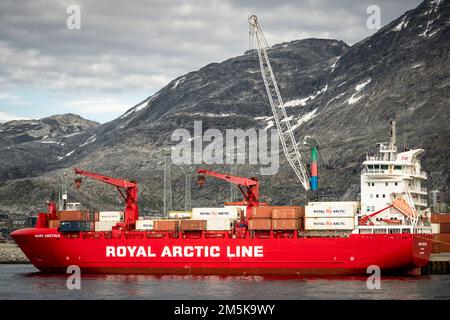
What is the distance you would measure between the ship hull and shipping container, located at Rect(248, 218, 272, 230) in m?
1.22

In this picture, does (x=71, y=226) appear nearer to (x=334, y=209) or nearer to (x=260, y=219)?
(x=260, y=219)

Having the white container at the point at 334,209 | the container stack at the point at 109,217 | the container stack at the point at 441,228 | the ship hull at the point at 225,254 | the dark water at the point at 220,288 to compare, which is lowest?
the dark water at the point at 220,288

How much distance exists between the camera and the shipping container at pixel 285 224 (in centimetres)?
8056

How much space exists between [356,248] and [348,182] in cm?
10825

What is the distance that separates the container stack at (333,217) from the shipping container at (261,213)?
4.16 m

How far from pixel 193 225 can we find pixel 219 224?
2.72m

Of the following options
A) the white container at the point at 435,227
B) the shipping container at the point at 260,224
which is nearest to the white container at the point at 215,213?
the shipping container at the point at 260,224

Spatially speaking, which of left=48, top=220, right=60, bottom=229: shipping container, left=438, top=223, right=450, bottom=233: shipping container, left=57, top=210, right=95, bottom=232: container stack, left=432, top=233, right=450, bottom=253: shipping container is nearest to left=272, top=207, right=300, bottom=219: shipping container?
left=432, top=233, right=450, bottom=253: shipping container

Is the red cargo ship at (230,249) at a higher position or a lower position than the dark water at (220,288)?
higher

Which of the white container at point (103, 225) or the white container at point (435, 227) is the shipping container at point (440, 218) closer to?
the white container at point (435, 227)

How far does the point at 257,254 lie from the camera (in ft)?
267

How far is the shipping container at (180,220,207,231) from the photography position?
83.6m

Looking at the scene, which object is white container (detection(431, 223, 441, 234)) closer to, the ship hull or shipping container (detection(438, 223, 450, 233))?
shipping container (detection(438, 223, 450, 233))
